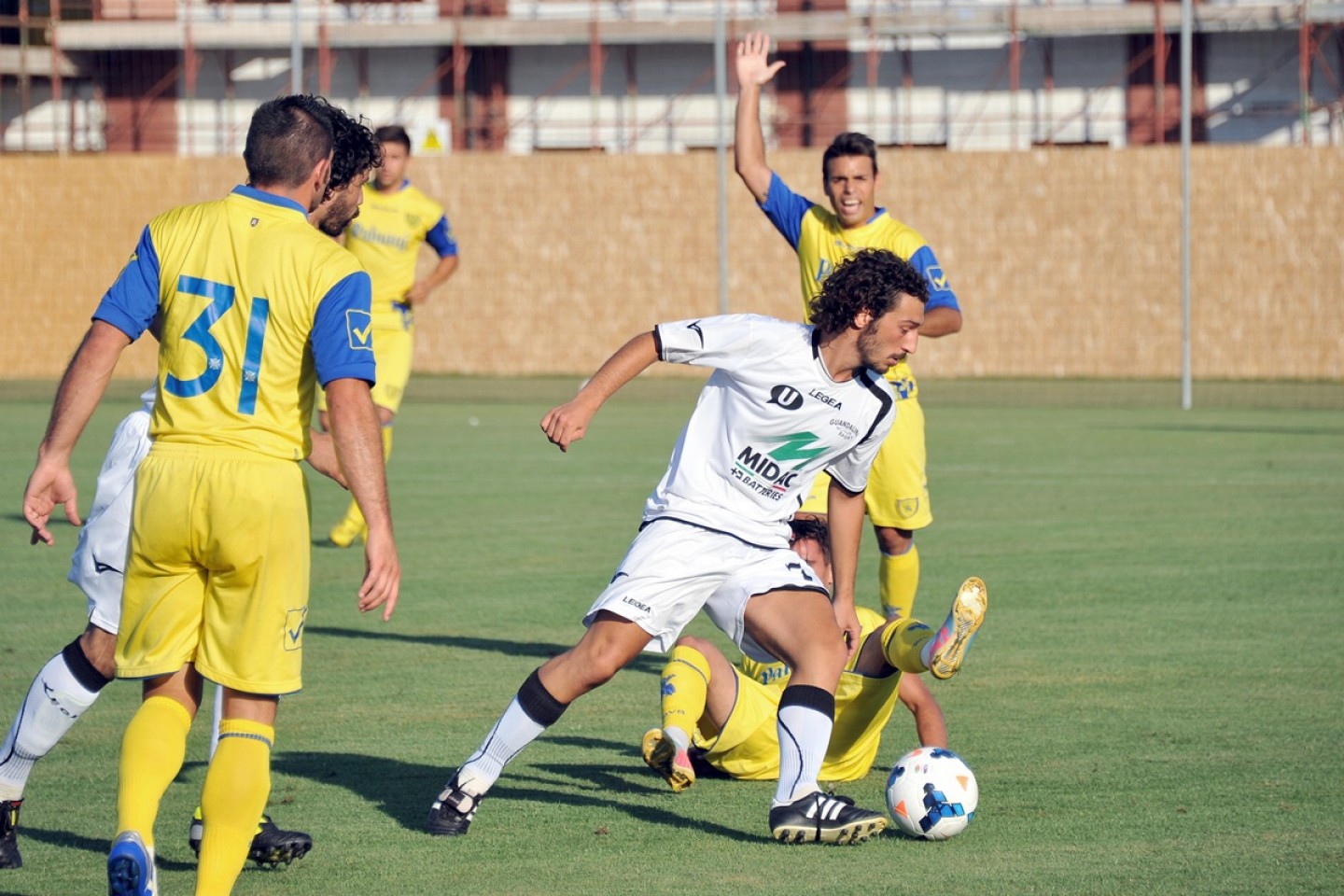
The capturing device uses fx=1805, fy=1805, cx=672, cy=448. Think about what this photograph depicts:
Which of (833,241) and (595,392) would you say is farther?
(833,241)

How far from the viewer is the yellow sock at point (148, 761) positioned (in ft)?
14.1

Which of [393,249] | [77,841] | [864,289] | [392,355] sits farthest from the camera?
[393,249]

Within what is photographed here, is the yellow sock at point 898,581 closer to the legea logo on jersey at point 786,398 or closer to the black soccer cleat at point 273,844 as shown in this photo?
the legea logo on jersey at point 786,398

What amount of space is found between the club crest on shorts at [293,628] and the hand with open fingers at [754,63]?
13.1ft

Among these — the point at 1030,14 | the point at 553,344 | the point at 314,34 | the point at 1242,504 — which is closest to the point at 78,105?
the point at 314,34

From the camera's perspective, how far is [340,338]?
441 cm

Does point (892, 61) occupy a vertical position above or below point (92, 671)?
above

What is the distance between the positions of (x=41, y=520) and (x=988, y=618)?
5.51 m

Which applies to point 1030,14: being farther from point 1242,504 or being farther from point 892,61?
point 1242,504

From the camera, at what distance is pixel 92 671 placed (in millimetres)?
5098

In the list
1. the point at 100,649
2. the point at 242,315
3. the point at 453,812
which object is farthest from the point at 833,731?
the point at 242,315

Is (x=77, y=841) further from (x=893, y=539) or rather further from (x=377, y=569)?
(x=893, y=539)

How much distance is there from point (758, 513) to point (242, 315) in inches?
76.7

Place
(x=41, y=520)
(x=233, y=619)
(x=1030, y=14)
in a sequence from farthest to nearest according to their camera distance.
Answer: (x=1030, y=14) → (x=41, y=520) → (x=233, y=619)
